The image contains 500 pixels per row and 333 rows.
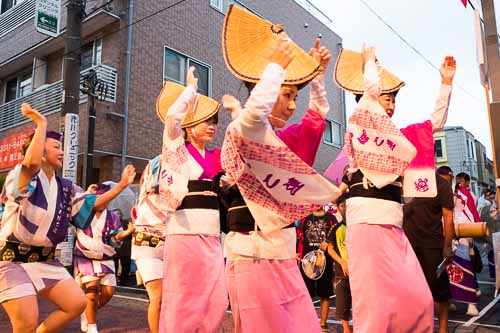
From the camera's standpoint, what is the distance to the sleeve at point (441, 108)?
11.0 ft

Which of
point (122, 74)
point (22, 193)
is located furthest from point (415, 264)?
point (122, 74)

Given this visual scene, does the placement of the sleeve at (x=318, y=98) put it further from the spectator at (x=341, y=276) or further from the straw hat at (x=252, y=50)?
the spectator at (x=341, y=276)

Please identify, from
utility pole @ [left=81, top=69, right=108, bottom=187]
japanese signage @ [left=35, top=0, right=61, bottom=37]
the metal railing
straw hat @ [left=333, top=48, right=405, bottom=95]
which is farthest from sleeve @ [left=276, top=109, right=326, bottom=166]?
the metal railing

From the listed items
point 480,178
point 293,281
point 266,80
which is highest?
point 480,178

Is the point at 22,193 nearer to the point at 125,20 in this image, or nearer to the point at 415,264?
the point at 415,264

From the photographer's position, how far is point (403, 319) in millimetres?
2568

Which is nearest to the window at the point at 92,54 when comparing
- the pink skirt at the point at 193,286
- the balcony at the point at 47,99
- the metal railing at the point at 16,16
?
the balcony at the point at 47,99

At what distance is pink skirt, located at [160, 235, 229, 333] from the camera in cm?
321

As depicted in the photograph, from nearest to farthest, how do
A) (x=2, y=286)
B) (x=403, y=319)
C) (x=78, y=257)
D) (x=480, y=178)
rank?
(x=403, y=319), (x=2, y=286), (x=78, y=257), (x=480, y=178)

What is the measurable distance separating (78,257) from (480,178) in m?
30.5

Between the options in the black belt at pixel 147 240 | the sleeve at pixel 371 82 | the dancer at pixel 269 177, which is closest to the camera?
the dancer at pixel 269 177

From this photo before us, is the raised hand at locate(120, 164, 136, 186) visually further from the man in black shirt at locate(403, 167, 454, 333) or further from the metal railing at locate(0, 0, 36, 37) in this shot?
the metal railing at locate(0, 0, 36, 37)

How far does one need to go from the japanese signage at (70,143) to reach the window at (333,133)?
12.1 metres

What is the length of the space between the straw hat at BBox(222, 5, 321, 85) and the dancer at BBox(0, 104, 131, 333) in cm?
165
